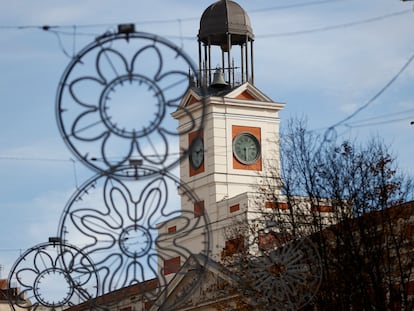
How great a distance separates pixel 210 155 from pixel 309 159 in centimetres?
3801

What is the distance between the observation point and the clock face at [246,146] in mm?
84625

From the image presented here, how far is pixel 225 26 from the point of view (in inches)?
3179

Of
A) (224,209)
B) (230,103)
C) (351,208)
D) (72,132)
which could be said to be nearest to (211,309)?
(224,209)

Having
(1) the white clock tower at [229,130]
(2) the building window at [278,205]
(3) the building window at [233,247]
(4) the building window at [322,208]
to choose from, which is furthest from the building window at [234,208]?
(4) the building window at [322,208]

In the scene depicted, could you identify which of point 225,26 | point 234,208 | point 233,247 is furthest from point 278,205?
point 225,26

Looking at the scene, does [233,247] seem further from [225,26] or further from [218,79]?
[218,79]

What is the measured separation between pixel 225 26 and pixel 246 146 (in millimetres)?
8209

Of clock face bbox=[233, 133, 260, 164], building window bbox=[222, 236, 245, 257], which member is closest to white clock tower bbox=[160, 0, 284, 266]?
clock face bbox=[233, 133, 260, 164]

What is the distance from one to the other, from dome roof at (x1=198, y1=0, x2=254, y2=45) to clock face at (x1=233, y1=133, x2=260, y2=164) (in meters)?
6.59

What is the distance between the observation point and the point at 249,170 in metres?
84.7

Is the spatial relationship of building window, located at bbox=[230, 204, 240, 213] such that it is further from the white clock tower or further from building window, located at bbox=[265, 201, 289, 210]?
building window, located at bbox=[265, 201, 289, 210]

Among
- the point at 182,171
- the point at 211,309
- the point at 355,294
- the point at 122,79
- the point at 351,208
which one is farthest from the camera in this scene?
the point at 182,171

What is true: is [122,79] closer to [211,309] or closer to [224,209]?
[211,309]

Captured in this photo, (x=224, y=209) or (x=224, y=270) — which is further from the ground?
(x=224, y=209)
